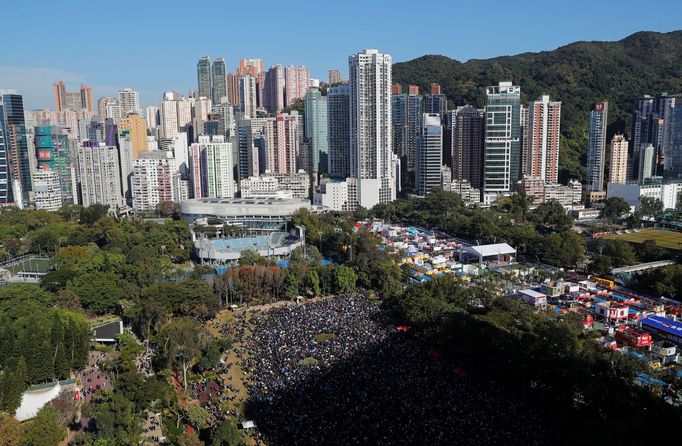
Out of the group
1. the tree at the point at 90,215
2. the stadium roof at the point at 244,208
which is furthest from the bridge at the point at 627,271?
the tree at the point at 90,215

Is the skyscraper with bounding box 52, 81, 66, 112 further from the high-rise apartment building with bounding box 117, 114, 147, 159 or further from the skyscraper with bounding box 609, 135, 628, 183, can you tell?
the skyscraper with bounding box 609, 135, 628, 183

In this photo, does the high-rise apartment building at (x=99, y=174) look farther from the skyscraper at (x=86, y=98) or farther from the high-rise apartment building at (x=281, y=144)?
the skyscraper at (x=86, y=98)

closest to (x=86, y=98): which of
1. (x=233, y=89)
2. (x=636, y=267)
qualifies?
(x=233, y=89)

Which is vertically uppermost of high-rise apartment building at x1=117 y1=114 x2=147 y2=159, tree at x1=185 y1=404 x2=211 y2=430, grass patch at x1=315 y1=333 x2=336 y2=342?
high-rise apartment building at x1=117 y1=114 x2=147 y2=159

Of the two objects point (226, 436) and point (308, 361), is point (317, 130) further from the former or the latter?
point (226, 436)

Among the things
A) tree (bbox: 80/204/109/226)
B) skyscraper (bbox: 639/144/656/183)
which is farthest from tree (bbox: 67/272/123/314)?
skyscraper (bbox: 639/144/656/183)
